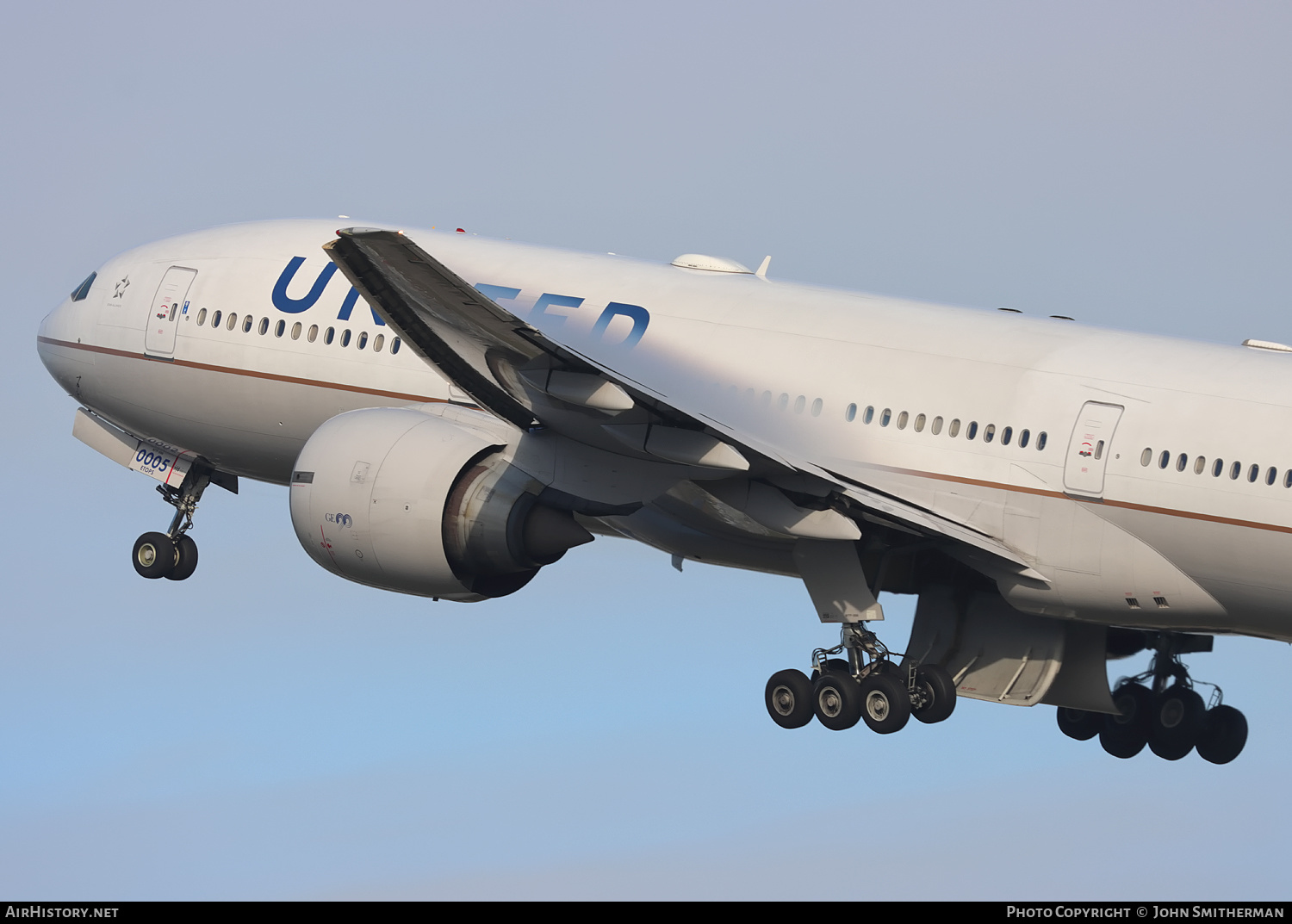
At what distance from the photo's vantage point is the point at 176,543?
3300 centimetres

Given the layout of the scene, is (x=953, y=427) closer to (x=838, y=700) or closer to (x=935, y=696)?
(x=935, y=696)

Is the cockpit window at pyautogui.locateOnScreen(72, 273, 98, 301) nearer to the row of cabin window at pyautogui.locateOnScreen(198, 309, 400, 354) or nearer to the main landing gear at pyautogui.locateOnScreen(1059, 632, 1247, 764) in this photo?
the row of cabin window at pyautogui.locateOnScreen(198, 309, 400, 354)

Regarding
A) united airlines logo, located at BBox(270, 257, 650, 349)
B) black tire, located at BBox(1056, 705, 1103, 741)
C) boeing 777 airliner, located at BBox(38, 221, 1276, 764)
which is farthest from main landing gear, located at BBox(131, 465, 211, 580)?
black tire, located at BBox(1056, 705, 1103, 741)

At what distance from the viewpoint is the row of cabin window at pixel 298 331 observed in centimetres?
→ 2978

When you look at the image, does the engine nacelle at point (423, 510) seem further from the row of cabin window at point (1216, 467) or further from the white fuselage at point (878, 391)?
the row of cabin window at point (1216, 467)

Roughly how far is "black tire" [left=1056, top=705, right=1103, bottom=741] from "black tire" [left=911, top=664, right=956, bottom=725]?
4.67 metres

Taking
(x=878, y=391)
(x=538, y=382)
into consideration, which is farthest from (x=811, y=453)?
(x=538, y=382)

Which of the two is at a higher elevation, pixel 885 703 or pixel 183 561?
pixel 183 561

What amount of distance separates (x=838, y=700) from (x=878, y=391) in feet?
12.3

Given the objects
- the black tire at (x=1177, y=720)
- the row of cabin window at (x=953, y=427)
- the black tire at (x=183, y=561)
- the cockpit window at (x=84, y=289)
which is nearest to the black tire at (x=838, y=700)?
the row of cabin window at (x=953, y=427)

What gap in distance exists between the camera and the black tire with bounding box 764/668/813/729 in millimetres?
26250

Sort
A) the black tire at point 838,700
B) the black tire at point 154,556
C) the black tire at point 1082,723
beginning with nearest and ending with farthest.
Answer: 1. the black tire at point 838,700
2. the black tire at point 1082,723
3. the black tire at point 154,556

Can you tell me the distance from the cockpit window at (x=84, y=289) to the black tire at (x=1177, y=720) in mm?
16666

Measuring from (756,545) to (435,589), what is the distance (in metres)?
3.93
